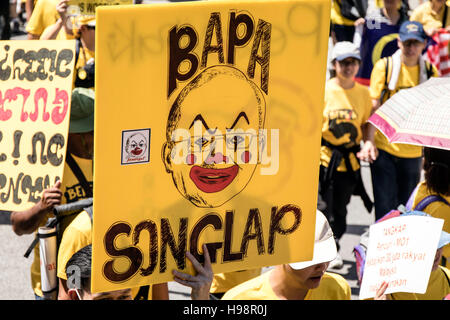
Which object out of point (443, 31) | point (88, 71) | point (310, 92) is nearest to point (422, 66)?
point (443, 31)

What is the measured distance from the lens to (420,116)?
15.5ft

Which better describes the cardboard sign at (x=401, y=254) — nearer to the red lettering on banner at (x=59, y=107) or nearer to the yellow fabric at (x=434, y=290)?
the yellow fabric at (x=434, y=290)

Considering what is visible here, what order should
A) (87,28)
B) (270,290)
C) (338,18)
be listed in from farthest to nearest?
(338,18) → (87,28) → (270,290)

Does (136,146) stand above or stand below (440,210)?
above

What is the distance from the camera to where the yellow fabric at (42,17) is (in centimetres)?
766

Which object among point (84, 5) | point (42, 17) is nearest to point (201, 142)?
point (84, 5)

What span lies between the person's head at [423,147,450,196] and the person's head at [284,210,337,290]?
3.22ft

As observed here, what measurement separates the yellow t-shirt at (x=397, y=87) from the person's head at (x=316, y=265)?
3.10 metres

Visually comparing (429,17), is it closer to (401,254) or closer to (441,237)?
(441,237)

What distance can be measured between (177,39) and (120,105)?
268 mm

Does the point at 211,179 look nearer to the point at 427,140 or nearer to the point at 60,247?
the point at 60,247

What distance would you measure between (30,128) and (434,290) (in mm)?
2026

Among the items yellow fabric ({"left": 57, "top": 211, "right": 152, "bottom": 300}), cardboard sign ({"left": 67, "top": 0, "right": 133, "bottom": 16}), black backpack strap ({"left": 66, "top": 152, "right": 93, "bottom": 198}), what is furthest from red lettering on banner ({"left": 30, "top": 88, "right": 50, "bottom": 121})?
cardboard sign ({"left": 67, "top": 0, "right": 133, "bottom": 16})

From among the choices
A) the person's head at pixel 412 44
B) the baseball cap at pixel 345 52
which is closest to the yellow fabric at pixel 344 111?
the baseball cap at pixel 345 52
